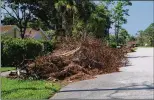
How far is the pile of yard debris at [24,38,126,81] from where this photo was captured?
15250 mm

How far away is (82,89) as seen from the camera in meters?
11.9

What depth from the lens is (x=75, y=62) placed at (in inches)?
652

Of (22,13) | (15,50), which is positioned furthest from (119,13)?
(15,50)

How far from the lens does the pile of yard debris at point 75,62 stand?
50.0 feet

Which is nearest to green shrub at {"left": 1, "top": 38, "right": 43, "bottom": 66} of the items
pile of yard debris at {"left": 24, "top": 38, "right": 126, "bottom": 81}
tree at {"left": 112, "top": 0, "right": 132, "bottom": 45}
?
pile of yard debris at {"left": 24, "top": 38, "right": 126, "bottom": 81}

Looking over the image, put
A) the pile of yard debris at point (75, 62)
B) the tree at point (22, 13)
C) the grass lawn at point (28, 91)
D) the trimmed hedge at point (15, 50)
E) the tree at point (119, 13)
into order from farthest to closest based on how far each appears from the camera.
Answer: the tree at point (119, 13) → the tree at point (22, 13) → the trimmed hedge at point (15, 50) → the pile of yard debris at point (75, 62) → the grass lawn at point (28, 91)

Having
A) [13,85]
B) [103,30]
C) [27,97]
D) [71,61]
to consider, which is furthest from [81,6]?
[27,97]

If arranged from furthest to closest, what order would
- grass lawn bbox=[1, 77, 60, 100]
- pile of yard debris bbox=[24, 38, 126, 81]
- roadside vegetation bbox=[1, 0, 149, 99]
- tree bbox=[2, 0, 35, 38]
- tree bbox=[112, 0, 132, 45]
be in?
tree bbox=[112, 0, 132, 45], tree bbox=[2, 0, 35, 38], pile of yard debris bbox=[24, 38, 126, 81], roadside vegetation bbox=[1, 0, 149, 99], grass lawn bbox=[1, 77, 60, 100]

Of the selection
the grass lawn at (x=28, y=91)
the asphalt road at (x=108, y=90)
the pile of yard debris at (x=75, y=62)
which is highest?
the pile of yard debris at (x=75, y=62)

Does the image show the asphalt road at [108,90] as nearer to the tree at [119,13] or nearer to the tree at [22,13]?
the tree at [22,13]

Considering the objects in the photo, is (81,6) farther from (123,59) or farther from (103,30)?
(123,59)

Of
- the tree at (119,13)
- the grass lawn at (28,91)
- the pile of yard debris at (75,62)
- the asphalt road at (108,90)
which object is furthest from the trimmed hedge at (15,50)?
the tree at (119,13)

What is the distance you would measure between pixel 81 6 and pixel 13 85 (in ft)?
81.5

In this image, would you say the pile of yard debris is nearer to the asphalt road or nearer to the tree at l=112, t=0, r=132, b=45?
the asphalt road
